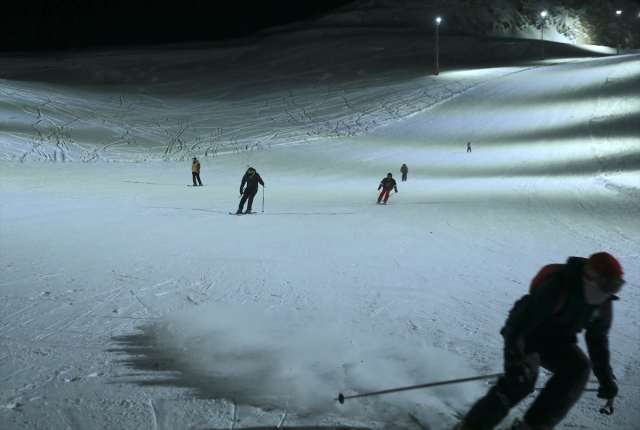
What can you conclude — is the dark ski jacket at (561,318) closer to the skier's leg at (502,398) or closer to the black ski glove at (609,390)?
the black ski glove at (609,390)

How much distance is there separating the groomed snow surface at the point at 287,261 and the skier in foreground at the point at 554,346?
553 millimetres

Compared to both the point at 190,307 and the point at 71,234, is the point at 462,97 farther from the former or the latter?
the point at 190,307

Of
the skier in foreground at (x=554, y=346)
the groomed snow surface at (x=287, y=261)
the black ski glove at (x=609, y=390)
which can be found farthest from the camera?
the groomed snow surface at (x=287, y=261)

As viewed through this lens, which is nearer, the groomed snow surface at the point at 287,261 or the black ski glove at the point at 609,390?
the black ski glove at the point at 609,390

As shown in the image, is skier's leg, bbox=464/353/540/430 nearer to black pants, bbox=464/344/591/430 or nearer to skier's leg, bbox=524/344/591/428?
black pants, bbox=464/344/591/430

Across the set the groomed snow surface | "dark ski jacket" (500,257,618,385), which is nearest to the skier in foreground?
Result: "dark ski jacket" (500,257,618,385)

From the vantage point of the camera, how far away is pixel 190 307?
6.61 m


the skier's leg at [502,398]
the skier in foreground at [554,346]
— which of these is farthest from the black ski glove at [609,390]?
Answer: the skier's leg at [502,398]

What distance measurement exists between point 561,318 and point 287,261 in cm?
640

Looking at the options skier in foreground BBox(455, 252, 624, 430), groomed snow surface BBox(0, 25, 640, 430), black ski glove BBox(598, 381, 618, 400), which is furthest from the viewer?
groomed snow surface BBox(0, 25, 640, 430)

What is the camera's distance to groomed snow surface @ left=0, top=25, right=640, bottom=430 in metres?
4.30

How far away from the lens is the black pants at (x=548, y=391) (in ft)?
10.3

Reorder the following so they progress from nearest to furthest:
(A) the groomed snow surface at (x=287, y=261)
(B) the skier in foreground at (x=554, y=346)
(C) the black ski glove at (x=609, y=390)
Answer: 1. (B) the skier in foreground at (x=554, y=346)
2. (C) the black ski glove at (x=609, y=390)
3. (A) the groomed snow surface at (x=287, y=261)

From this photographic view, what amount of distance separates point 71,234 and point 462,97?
35928mm
